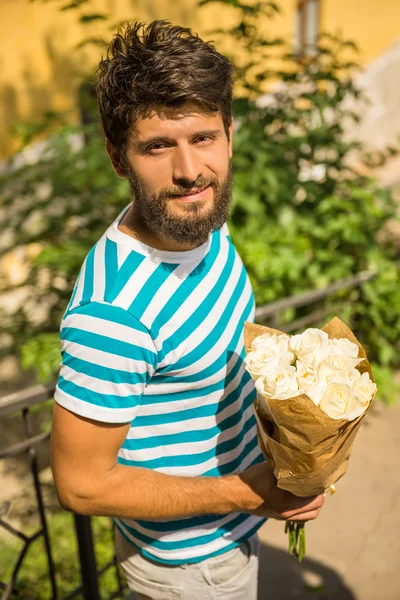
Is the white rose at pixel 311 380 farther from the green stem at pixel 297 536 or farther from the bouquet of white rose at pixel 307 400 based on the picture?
the green stem at pixel 297 536

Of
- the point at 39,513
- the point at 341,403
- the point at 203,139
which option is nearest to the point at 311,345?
the point at 341,403

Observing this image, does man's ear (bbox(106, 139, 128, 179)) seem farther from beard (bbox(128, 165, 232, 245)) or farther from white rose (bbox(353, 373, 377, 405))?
white rose (bbox(353, 373, 377, 405))

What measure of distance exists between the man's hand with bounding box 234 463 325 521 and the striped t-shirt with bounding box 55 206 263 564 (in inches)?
4.4

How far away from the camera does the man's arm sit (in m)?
1.44

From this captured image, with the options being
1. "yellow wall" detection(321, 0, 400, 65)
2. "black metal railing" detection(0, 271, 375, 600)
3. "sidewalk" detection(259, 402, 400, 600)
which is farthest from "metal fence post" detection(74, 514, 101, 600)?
"yellow wall" detection(321, 0, 400, 65)

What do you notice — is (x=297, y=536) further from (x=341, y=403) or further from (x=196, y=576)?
(x=341, y=403)

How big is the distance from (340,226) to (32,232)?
88.1 inches

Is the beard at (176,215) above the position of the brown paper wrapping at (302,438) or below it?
above

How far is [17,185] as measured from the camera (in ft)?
16.2

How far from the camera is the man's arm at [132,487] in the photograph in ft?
4.73

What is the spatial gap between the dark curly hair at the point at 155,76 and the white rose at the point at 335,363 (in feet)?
2.27

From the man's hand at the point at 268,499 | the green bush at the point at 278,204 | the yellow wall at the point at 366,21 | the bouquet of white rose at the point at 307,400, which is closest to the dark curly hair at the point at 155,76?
the bouquet of white rose at the point at 307,400

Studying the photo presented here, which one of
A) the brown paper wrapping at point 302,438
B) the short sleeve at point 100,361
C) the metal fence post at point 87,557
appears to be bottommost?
the metal fence post at point 87,557

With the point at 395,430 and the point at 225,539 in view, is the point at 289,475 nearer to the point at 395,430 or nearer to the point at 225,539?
the point at 225,539
